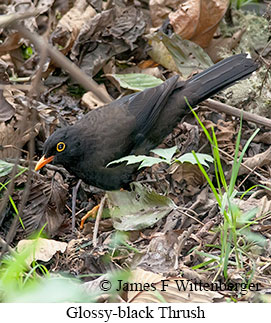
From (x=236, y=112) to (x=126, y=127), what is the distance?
1.13 meters

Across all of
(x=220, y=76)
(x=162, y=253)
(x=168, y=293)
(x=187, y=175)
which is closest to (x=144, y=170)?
(x=187, y=175)

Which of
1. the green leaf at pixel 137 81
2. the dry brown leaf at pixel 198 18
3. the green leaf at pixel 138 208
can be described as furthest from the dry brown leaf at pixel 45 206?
the dry brown leaf at pixel 198 18

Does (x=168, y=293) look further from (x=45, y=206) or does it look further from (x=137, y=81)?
(x=137, y=81)

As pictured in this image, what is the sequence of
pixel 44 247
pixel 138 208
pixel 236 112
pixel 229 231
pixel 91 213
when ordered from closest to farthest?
pixel 229 231 < pixel 44 247 < pixel 138 208 < pixel 91 213 < pixel 236 112

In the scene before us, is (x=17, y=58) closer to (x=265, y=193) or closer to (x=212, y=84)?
(x=212, y=84)

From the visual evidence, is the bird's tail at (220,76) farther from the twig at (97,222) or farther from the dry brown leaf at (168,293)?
the dry brown leaf at (168,293)

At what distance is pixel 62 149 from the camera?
5.41 meters

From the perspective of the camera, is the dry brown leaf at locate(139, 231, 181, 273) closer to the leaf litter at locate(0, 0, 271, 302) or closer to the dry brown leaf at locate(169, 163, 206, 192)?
the leaf litter at locate(0, 0, 271, 302)

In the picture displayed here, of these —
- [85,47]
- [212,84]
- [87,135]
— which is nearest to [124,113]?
[87,135]

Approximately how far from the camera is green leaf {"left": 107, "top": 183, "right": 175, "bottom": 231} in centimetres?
481

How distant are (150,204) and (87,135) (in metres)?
1.07

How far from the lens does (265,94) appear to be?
612 cm

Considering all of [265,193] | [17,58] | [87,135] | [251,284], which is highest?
[17,58]

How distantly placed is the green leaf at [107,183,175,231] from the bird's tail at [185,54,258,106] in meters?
1.17
